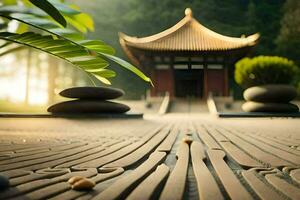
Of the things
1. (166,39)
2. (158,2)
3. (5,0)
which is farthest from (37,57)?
(5,0)

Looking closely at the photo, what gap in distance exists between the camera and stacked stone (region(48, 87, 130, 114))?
6.59 metres

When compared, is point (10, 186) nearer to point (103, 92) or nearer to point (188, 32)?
point (103, 92)

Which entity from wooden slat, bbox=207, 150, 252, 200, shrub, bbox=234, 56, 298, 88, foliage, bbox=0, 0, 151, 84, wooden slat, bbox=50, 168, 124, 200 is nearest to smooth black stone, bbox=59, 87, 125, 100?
shrub, bbox=234, 56, 298, 88

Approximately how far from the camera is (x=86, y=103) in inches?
262

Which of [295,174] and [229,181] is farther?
[295,174]

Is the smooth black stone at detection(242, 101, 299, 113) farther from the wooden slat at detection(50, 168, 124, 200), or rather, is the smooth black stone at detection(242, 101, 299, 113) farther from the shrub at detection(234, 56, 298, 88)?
the wooden slat at detection(50, 168, 124, 200)

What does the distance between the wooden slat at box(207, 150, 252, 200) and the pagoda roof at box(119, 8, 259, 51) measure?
12.3m

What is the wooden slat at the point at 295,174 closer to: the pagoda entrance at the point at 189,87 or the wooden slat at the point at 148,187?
the wooden slat at the point at 148,187

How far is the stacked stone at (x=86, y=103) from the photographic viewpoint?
6594mm

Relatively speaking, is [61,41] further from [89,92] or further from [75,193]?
[89,92]

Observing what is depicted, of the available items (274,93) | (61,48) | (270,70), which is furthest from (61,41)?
(270,70)

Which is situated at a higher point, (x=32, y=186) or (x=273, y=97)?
(x=273, y=97)

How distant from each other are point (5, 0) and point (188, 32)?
13.9 metres

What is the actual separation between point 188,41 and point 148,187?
46.6ft
